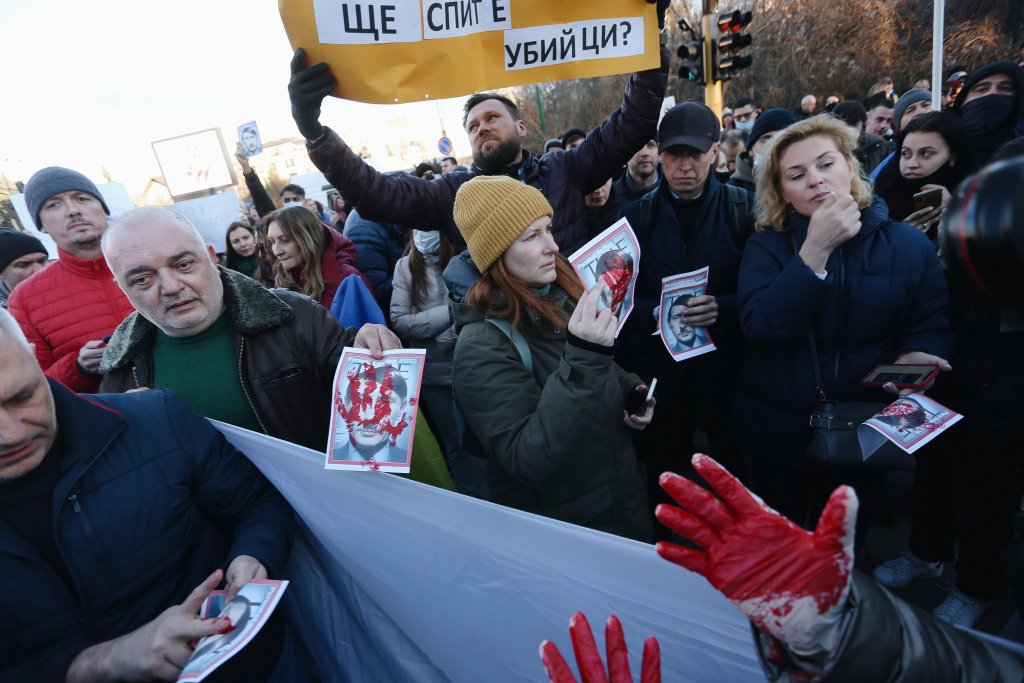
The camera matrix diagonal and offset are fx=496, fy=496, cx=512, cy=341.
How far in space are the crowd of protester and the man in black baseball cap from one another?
2.91 feet

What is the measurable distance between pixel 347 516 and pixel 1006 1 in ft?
69.9

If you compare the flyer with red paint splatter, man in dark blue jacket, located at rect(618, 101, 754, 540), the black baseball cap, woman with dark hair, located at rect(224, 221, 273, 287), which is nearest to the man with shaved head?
the flyer with red paint splatter

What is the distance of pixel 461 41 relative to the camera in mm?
1946

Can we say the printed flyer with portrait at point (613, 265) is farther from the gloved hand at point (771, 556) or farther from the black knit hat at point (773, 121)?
the black knit hat at point (773, 121)

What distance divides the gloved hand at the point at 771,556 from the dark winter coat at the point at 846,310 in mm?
1232

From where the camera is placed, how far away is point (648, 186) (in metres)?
4.21

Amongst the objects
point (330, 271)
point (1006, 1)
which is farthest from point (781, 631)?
point (1006, 1)

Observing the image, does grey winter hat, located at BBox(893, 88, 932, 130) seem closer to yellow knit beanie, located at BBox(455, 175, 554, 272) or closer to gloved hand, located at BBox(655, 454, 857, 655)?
yellow knit beanie, located at BBox(455, 175, 554, 272)

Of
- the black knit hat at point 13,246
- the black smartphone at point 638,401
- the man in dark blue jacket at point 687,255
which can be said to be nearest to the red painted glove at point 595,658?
the black smartphone at point 638,401

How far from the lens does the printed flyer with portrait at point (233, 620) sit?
1087mm

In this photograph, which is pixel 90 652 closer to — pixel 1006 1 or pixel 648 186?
pixel 648 186

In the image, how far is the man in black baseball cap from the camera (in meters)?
3.22

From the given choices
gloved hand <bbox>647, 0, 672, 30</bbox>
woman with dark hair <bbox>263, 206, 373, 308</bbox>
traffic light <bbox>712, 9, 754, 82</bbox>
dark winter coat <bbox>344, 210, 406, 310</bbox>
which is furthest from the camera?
traffic light <bbox>712, 9, 754, 82</bbox>

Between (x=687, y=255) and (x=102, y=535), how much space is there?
8.50 feet
